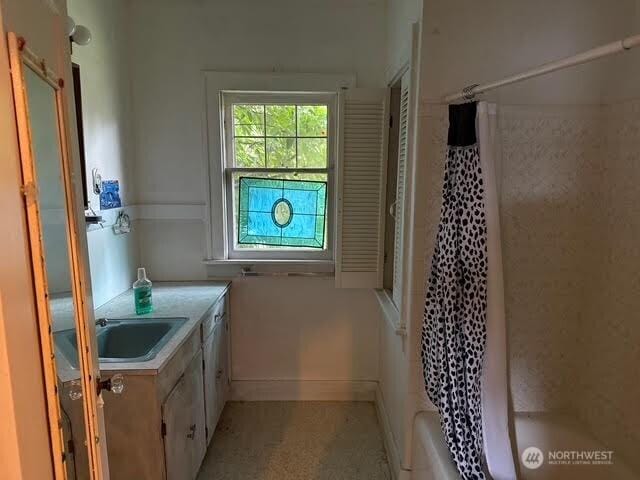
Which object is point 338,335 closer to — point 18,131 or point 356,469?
point 356,469

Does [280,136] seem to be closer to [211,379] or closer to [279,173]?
[279,173]

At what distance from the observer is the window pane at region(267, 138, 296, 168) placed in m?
2.70

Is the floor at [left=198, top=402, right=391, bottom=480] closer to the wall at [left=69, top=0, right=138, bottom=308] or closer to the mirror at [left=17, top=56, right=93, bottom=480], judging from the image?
the wall at [left=69, top=0, right=138, bottom=308]

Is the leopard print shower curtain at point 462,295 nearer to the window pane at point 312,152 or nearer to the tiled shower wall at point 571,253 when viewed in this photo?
the tiled shower wall at point 571,253

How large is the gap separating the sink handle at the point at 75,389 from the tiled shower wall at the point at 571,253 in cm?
137

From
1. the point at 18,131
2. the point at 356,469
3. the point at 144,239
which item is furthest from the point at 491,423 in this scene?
the point at 144,239

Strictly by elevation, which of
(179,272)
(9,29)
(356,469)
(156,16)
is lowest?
(356,469)

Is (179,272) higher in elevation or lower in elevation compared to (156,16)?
lower

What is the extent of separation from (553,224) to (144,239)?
94.1 inches

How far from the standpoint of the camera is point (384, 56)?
2.56 meters

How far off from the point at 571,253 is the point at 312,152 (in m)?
1.62

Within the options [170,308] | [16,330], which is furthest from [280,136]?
[16,330]

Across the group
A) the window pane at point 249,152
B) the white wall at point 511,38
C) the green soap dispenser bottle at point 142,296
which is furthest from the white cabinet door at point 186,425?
the white wall at point 511,38

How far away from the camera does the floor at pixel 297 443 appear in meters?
2.19
